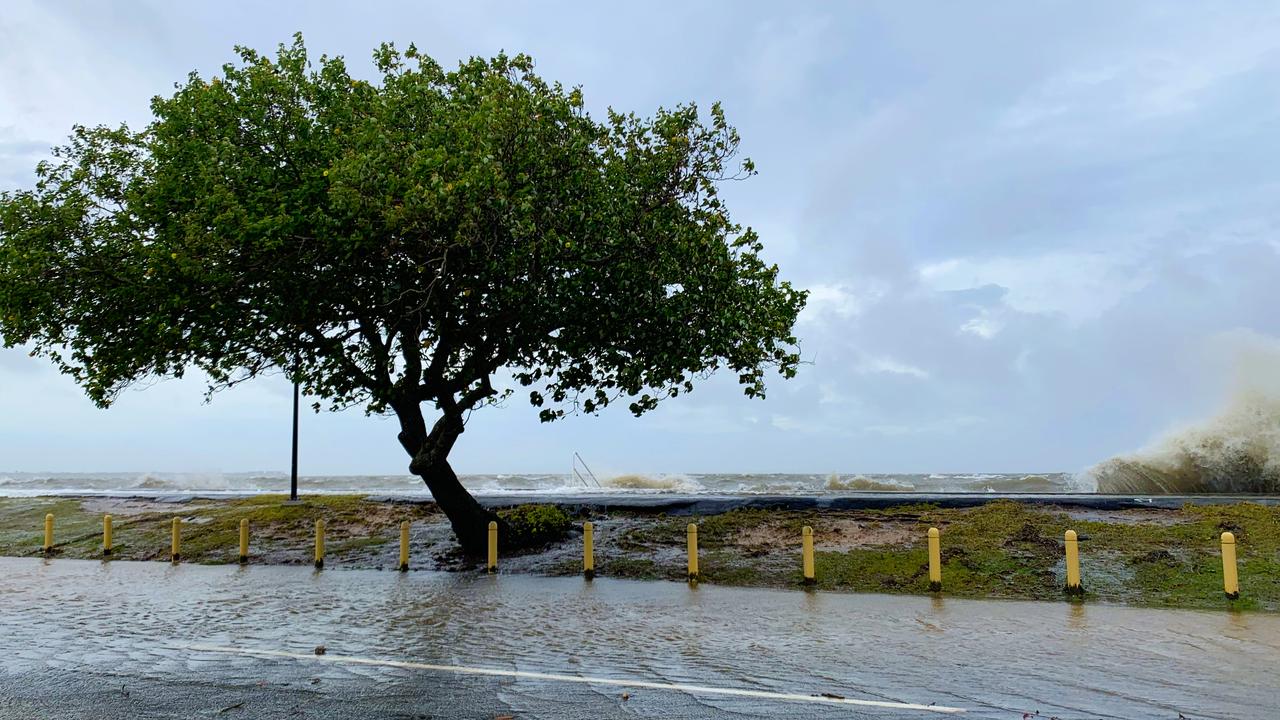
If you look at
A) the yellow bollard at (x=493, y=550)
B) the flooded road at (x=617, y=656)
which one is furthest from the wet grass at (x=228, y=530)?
the flooded road at (x=617, y=656)

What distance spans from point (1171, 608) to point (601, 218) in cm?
1242

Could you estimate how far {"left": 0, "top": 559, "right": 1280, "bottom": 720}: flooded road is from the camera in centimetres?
750

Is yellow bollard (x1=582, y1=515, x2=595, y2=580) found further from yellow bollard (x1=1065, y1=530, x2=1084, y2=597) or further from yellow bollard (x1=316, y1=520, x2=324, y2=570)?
yellow bollard (x1=1065, y1=530, x2=1084, y2=597)

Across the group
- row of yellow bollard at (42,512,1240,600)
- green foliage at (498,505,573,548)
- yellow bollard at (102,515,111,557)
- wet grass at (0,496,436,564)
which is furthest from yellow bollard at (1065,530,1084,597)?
yellow bollard at (102,515,111,557)

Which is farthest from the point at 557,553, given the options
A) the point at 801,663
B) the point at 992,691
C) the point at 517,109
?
the point at 992,691

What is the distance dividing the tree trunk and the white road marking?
951 centimetres

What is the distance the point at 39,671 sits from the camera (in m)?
9.12

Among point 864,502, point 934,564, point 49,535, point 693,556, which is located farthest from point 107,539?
point 934,564

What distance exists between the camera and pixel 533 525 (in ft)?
72.7

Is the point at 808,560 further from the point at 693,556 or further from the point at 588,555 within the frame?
the point at 588,555

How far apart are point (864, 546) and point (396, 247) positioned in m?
12.6

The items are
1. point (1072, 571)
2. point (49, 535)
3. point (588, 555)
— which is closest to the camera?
point (1072, 571)

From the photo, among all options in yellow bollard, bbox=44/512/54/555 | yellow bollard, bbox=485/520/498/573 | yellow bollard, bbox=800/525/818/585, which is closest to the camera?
yellow bollard, bbox=800/525/818/585

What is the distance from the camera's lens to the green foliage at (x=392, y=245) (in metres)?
15.9
